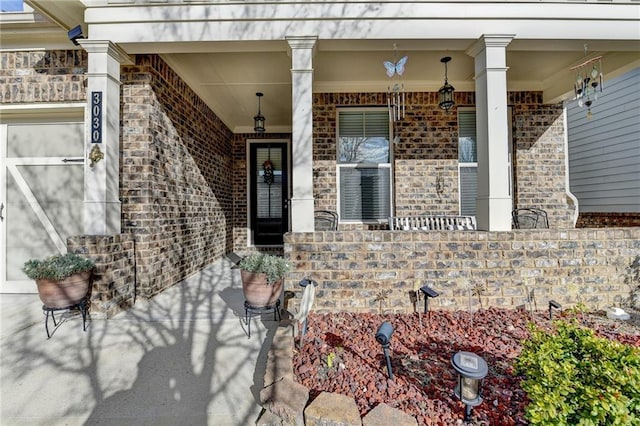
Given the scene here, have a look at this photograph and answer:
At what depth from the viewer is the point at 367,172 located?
4.92 m

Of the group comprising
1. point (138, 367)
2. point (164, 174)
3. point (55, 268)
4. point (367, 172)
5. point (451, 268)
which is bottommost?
point (138, 367)

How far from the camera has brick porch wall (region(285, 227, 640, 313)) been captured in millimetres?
2920

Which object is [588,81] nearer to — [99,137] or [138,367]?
[138,367]

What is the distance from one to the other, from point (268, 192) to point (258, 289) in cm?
438

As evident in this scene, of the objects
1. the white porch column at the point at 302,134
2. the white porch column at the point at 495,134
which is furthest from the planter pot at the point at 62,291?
the white porch column at the point at 495,134

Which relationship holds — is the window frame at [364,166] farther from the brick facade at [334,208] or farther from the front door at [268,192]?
the front door at [268,192]

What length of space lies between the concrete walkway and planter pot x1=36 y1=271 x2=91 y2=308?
27 cm

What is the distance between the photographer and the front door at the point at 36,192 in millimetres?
3678

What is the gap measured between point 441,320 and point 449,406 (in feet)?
3.94

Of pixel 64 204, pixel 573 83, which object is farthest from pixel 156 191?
pixel 573 83

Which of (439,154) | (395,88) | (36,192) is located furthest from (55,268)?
(439,154)

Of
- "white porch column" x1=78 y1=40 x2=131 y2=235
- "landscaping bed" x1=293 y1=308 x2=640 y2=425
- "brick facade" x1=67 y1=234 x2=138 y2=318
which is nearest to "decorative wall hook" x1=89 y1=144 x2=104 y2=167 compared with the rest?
"white porch column" x1=78 y1=40 x2=131 y2=235

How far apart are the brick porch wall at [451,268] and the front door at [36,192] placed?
302 cm

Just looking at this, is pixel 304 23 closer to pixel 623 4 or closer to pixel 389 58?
pixel 389 58
